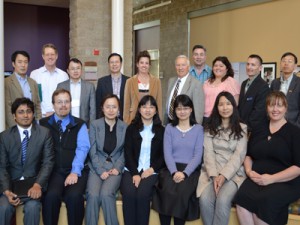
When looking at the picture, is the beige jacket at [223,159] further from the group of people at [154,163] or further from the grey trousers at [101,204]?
the grey trousers at [101,204]

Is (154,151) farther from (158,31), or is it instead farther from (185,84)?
(158,31)

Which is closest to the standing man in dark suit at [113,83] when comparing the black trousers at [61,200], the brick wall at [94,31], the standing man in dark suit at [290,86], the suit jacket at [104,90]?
the suit jacket at [104,90]

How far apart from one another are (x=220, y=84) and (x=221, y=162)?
1.05m

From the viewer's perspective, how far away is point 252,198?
2.93 metres

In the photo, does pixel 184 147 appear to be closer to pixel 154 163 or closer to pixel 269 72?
pixel 154 163

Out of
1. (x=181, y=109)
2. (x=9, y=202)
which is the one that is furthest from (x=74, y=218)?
(x=181, y=109)

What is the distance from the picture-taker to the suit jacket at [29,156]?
316cm

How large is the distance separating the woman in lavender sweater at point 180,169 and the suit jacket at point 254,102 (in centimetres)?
69

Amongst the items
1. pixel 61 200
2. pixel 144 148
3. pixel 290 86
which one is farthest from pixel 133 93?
pixel 290 86

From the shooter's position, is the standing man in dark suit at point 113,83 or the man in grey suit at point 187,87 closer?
the man in grey suit at point 187,87

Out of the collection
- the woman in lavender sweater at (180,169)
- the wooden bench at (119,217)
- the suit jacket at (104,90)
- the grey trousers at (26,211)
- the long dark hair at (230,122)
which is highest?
the suit jacket at (104,90)

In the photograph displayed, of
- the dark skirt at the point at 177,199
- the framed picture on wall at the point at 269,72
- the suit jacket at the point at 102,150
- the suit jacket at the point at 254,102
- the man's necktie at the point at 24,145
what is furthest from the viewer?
the framed picture on wall at the point at 269,72

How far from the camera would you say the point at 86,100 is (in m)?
4.19

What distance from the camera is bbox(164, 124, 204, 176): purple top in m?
3.36
